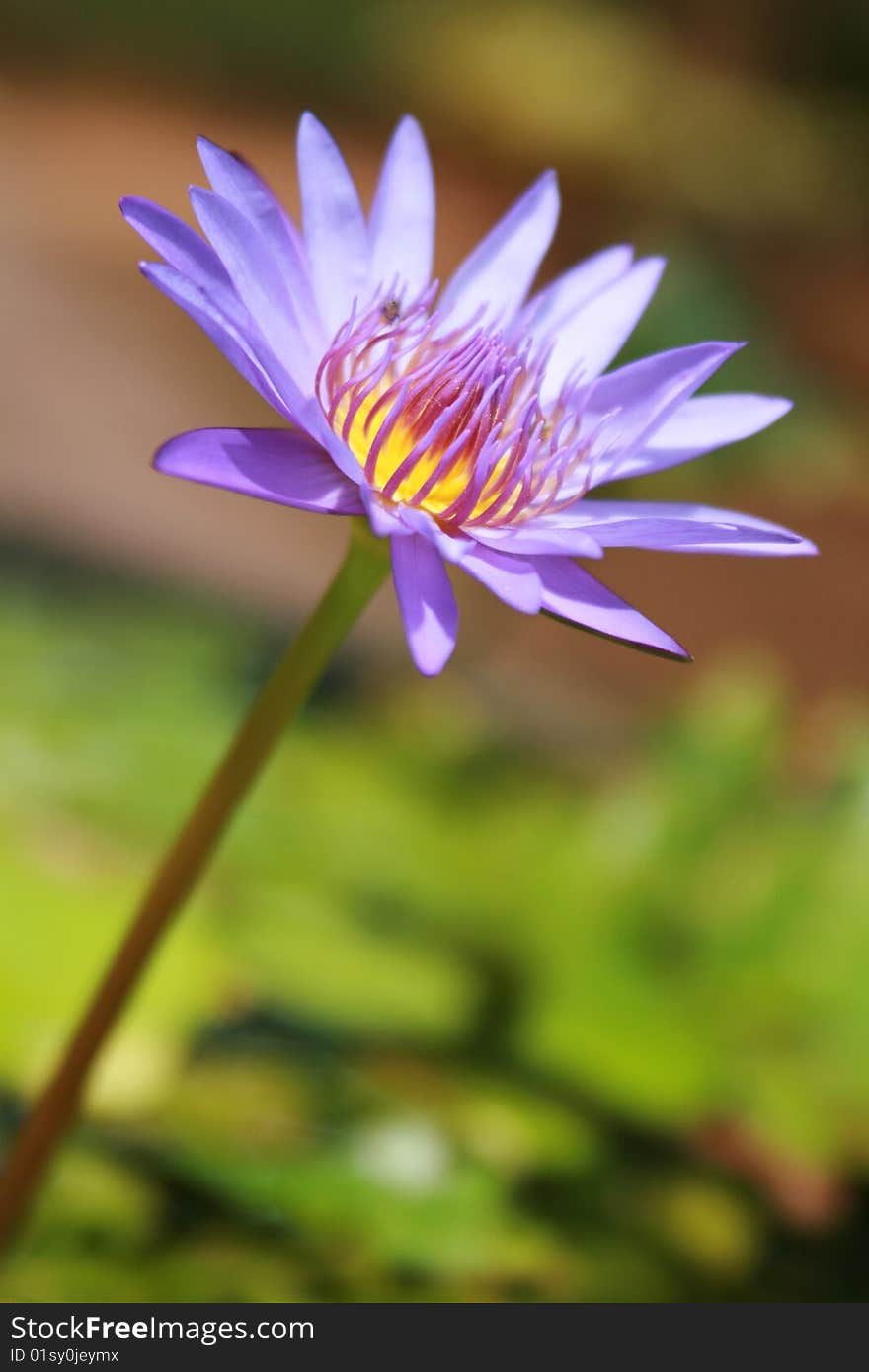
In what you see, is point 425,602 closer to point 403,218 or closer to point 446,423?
point 446,423

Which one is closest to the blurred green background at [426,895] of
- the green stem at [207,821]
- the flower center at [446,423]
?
the green stem at [207,821]

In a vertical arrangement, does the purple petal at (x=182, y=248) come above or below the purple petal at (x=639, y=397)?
below

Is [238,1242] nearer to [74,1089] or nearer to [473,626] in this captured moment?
[74,1089]

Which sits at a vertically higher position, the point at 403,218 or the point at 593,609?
the point at 403,218

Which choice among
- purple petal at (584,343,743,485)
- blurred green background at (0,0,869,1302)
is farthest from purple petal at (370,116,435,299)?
blurred green background at (0,0,869,1302)

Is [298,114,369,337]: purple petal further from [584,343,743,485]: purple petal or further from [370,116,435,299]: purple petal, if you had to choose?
[584,343,743,485]: purple petal

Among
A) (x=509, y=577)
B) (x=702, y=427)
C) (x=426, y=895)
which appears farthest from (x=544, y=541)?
(x=426, y=895)

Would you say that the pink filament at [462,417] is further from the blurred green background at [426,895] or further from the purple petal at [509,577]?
the blurred green background at [426,895]
